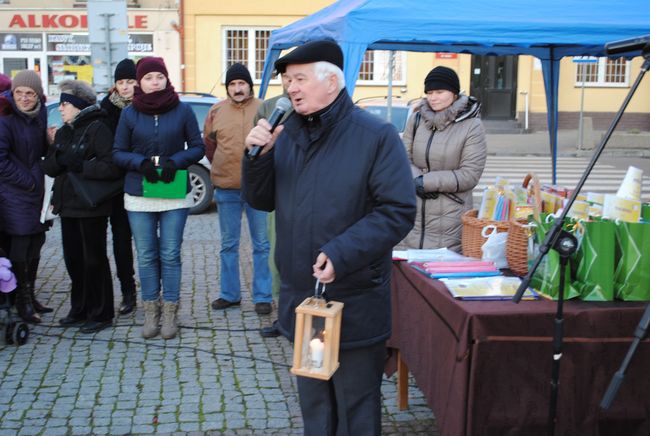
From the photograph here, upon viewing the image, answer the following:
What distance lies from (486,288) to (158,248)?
2.76 meters

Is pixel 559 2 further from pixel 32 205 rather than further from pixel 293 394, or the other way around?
pixel 32 205

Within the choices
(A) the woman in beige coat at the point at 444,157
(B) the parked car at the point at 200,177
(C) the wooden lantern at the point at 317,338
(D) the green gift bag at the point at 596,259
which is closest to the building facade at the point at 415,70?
(B) the parked car at the point at 200,177

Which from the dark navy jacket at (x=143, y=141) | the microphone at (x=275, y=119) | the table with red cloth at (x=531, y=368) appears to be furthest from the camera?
the dark navy jacket at (x=143, y=141)

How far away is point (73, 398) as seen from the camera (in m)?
4.47

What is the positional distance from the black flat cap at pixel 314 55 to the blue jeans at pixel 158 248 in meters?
2.71

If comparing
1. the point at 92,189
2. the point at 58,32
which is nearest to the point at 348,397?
the point at 92,189

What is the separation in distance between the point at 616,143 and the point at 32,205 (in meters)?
18.5

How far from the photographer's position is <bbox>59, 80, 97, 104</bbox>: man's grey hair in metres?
5.54

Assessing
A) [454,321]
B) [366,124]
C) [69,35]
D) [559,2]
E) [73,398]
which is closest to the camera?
[366,124]

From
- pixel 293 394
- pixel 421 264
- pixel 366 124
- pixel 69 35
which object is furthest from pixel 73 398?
pixel 69 35

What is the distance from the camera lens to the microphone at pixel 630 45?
2.80 m

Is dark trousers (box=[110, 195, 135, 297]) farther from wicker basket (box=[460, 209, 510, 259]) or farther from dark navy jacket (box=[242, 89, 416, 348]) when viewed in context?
dark navy jacket (box=[242, 89, 416, 348])

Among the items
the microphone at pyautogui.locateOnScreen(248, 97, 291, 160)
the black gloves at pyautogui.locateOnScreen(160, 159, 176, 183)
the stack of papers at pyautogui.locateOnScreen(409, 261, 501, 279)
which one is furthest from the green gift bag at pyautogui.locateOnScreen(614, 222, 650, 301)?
the black gloves at pyautogui.locateOnScreen(160, 159, 176, 183)

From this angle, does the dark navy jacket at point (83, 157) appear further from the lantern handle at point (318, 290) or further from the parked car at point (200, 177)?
the parked car at point (200, 177)
